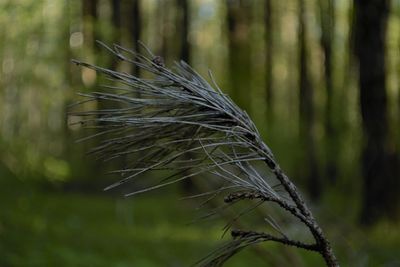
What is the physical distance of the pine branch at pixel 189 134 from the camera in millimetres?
2408

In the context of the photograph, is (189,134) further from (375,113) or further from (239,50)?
(239,50)

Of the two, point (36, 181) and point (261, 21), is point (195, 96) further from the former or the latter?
point (261, 21)

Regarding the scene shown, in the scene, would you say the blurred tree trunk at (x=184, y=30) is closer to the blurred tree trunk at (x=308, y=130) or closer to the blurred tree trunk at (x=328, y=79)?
the blurred tree trunk at (x=308, y=130)

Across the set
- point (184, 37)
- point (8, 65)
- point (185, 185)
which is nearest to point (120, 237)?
point (8, 65)

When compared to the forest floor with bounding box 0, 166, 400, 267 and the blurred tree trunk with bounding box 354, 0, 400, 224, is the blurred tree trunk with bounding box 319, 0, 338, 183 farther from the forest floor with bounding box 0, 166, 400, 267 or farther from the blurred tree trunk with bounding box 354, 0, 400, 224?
the forest floor with bounding box 0, 166, 400, 267

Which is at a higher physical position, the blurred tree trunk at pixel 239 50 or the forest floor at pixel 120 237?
the blurred tree trunk at pixel 239 50

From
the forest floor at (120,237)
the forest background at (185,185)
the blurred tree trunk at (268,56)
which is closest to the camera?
the forest floor at (120,237)

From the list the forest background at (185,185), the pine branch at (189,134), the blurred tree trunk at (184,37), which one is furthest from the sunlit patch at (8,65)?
the blurred tree trunk at (184,37)

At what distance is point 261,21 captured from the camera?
30844 millimetres

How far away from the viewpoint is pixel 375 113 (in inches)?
514

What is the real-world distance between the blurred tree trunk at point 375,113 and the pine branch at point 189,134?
10.7 m

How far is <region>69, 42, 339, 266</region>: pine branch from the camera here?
94.8 inches

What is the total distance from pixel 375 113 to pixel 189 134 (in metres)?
10.9

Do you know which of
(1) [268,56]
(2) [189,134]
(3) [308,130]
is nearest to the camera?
(2) [189,134]
